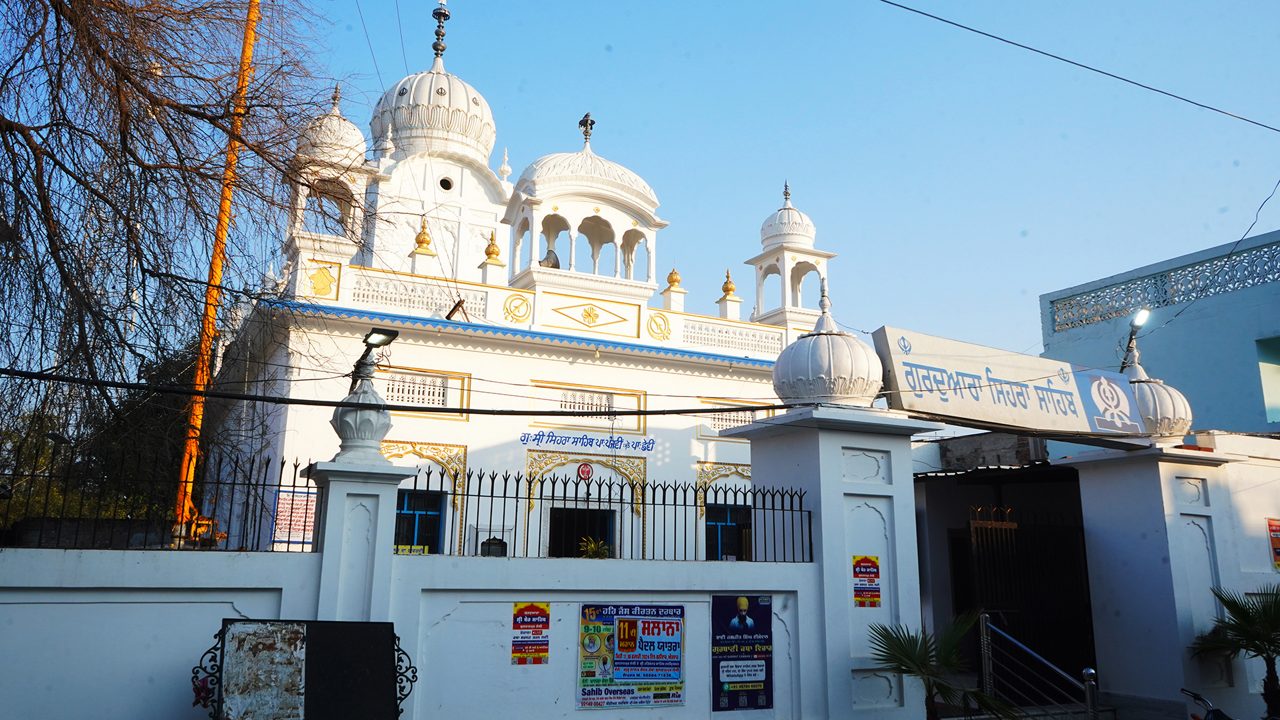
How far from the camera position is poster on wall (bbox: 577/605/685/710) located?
300 inches

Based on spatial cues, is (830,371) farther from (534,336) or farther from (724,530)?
(724,530)

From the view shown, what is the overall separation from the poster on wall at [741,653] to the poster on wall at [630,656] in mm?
337

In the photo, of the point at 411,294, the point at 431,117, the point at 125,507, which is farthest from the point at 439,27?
the point at 125,507

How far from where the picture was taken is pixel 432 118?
80.1ft

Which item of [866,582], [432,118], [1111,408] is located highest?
[432,118]

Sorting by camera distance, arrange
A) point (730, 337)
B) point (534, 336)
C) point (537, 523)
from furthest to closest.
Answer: point (730, 337), point (534, 336), point (537, 523)

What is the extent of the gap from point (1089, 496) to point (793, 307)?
36.4 feet

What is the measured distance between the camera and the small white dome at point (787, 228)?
2277cm

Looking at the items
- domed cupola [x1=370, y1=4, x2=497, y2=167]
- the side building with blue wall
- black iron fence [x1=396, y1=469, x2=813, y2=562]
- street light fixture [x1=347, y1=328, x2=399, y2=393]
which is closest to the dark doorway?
black iron fence [x1=396, y1=469, x2=813, y2=562]

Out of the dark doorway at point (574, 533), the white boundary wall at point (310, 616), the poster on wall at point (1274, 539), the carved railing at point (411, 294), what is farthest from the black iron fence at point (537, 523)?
the poster on wall at point (1274, 539)

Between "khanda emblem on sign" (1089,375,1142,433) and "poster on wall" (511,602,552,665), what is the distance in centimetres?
713

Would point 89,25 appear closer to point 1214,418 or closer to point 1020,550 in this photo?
point 1020,550

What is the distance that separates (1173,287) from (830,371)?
33.1 feet

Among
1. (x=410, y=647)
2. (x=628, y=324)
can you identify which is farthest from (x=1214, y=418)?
(x=410, y=647)
